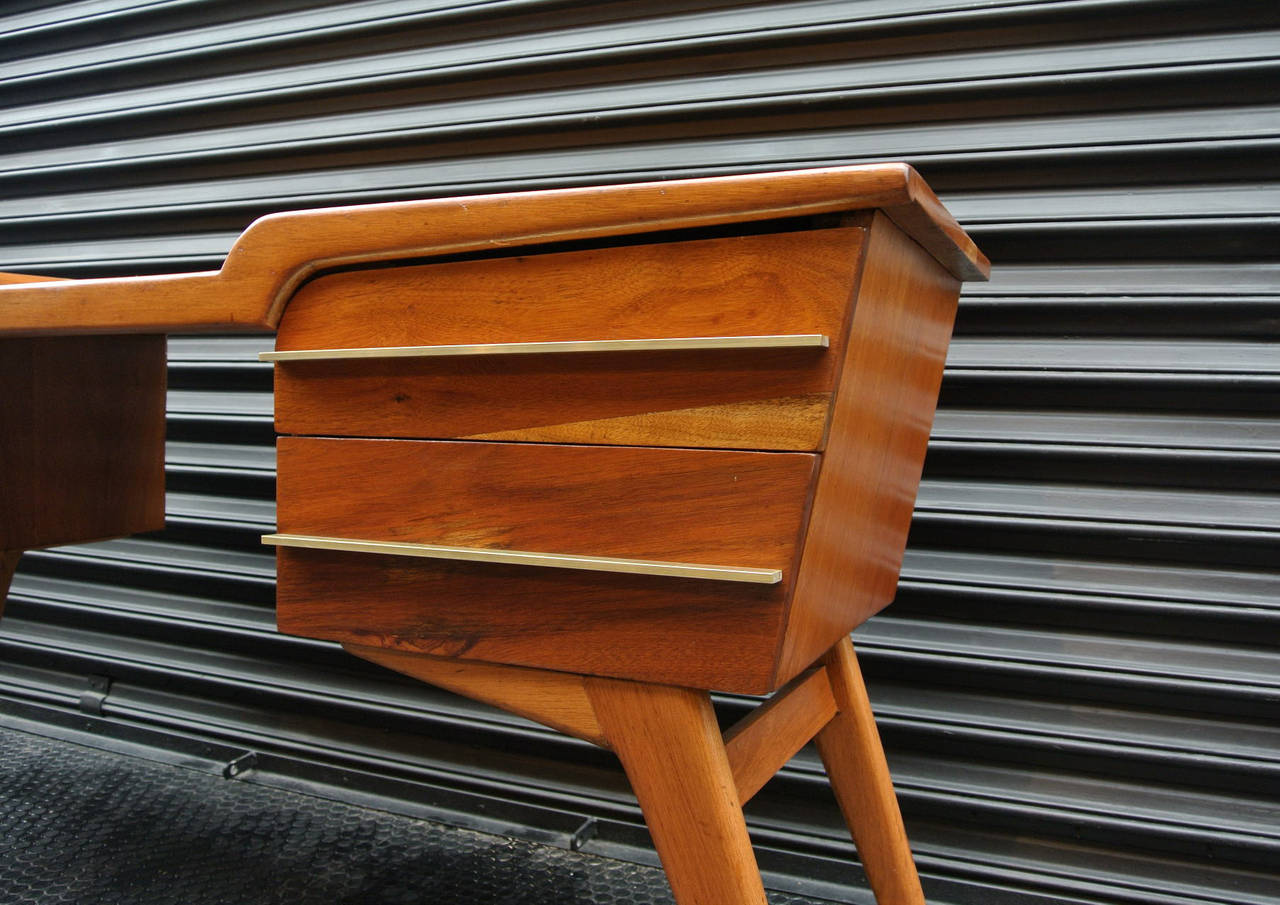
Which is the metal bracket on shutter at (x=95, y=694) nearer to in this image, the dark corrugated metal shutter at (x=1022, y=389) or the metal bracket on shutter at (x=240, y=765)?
the metal bracket on shutter at (x=240, y=765)

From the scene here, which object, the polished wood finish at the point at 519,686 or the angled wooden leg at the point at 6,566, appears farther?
the angled wooden leg at the point at 6,566

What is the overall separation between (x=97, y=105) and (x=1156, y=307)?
92.0 inches

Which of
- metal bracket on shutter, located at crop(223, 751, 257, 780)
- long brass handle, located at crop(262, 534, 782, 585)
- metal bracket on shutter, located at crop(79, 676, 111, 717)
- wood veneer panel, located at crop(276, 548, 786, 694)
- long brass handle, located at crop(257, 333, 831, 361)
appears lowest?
metal bracket on shutter, located at crop(223, 751, 257, 780)

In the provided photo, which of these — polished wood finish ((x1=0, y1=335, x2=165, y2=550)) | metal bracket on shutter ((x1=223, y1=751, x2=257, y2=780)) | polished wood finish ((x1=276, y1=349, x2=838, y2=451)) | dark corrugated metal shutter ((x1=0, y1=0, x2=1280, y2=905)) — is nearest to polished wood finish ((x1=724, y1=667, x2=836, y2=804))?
polished wood finish ((x1=276, y1=349, x2=838, y2=451))

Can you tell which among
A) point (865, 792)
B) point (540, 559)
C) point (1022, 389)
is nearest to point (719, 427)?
point (540, 559)

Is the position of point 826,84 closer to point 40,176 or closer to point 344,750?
point 344,750

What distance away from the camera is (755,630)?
825 mm

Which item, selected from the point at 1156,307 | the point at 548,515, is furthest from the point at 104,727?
the point at 1156,307

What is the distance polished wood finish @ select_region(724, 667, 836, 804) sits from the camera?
3.33 ft

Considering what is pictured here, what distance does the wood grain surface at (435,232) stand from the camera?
2.53 ft

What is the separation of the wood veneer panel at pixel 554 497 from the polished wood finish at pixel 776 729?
267 mm

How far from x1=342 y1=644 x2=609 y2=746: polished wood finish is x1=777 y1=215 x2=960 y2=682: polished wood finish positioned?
0.66 feet

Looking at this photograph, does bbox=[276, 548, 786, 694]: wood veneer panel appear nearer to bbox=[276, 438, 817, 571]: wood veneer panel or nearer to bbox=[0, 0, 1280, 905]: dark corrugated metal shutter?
Result: bbox=[276, 438, 817, 571]: wood veneer panel

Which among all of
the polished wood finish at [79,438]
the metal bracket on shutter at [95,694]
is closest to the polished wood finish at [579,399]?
the polished wood finish at [79,438]
